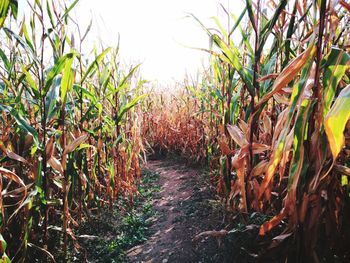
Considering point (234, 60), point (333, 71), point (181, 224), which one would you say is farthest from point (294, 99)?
point (181, 224)

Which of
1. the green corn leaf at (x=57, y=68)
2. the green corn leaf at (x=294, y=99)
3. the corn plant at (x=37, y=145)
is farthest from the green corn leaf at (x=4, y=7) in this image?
the green corn leaf at (x=294, y=99)

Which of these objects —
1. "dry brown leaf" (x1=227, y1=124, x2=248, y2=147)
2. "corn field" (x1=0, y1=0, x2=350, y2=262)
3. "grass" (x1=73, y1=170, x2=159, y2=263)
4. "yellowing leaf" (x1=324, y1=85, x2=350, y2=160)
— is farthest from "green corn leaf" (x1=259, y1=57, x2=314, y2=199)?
"grass" (x1=73, y1=170, x2=159, y2=263)

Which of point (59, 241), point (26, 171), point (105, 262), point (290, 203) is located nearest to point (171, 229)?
point (105, 262)

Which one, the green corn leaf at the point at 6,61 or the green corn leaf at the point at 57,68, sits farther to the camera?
the green corn leaf at the point at 6,61

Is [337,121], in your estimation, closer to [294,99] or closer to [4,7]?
[294,99]

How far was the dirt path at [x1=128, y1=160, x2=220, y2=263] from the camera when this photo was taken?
168 cm

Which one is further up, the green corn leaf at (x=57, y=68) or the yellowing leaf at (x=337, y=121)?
the green corn leaf at (x=57, y=68)

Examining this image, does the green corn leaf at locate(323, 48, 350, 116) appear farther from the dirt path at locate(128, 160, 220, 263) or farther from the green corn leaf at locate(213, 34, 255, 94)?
the dirt path at locate(128, 160, 220, 263)

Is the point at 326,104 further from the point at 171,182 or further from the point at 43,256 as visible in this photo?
the point at 171,182

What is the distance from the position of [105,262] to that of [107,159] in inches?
35.7

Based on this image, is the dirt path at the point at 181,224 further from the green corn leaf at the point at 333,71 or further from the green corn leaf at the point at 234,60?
the green corn leaf at the point at 333,71

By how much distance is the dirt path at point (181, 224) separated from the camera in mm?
1685

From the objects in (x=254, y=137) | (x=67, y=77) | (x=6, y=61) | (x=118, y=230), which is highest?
(x=6, y=61)

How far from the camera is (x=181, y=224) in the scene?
6.86 ft
